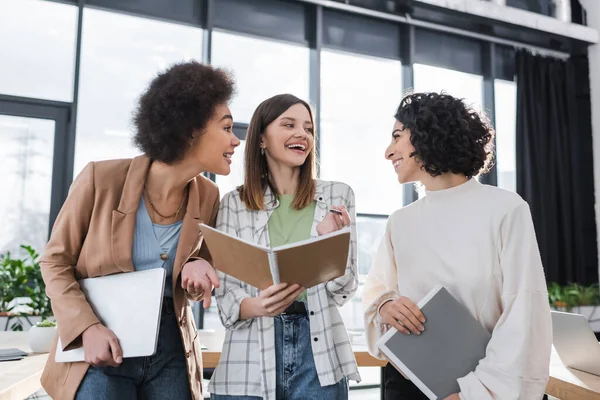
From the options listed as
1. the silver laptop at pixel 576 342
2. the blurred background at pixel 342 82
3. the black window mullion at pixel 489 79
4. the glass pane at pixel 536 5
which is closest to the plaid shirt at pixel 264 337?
the silver laptop at pixel 576 342

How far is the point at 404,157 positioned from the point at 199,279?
0.66 meters

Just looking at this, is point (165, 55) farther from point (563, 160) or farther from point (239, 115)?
point (563, 160)

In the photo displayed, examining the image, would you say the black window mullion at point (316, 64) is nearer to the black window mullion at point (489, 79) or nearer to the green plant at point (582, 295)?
the black window mullion at point (489, 79)

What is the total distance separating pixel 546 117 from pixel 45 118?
16.1ft

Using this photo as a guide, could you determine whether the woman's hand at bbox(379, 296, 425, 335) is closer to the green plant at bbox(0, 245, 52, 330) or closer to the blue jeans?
the blue jeans

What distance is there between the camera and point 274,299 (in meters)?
1.31

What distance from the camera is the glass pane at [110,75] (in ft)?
14.3

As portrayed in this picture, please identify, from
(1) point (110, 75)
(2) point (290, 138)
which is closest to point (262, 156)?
(2) point (290, 138)

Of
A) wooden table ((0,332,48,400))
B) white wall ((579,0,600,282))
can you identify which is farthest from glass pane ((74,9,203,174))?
white wall ((579,0,600,282))

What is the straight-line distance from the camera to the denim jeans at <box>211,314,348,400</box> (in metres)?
1.44

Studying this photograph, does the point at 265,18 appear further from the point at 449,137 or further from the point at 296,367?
the point at 296,367

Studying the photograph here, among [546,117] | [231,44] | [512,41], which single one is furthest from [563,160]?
[231,44]

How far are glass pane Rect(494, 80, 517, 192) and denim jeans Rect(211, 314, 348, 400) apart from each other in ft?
15.7

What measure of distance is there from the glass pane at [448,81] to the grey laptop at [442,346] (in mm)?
4461
